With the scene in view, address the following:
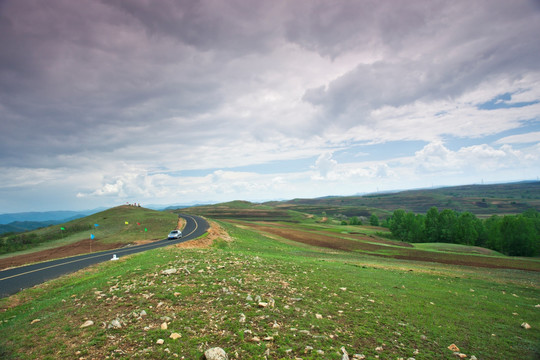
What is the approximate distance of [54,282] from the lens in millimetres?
17734

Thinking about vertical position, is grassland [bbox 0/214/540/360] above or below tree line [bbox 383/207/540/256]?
above

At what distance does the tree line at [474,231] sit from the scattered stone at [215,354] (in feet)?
302

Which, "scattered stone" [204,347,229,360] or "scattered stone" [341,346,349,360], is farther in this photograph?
"scattered stone" [341,346,349,360]

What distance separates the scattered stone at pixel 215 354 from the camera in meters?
6.60

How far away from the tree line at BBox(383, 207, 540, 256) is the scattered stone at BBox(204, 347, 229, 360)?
92.1 m

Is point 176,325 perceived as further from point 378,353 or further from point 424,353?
point 424,353

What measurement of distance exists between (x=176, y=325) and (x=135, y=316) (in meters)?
2.03

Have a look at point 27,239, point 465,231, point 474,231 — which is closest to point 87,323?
point 27,239

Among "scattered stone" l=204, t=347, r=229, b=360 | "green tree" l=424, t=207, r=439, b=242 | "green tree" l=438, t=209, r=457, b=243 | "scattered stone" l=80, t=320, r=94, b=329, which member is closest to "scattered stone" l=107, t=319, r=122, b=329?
"scattered stone" l=80, t=320, r=94, b=329

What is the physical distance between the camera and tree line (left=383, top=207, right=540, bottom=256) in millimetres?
65062

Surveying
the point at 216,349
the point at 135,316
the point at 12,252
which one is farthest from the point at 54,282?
the point at 12,252

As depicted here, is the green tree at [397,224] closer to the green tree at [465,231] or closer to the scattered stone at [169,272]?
the green tree at [465,231]

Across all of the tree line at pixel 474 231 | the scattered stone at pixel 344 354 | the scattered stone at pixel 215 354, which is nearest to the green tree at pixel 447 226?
the tree line at pixel 474 231

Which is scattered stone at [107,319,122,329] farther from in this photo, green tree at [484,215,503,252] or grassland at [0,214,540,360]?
green tree at [484,215,503,252]
